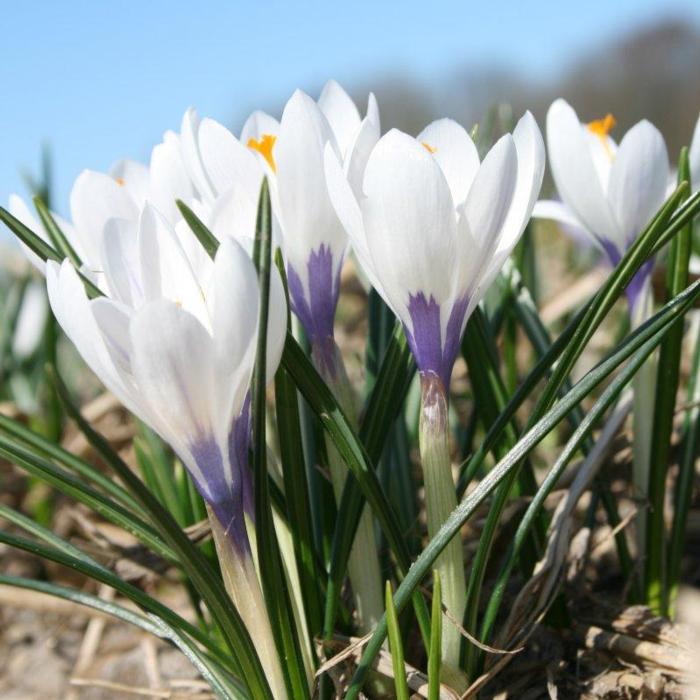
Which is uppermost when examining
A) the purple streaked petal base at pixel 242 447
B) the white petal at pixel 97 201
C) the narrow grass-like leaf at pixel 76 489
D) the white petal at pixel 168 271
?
the white petal at pixel 97 201

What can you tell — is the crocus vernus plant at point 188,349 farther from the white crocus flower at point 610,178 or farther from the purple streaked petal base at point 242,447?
the white crocus flower at point 610,178

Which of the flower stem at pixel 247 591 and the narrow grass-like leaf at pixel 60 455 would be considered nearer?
the flower stem at pixel 247 591

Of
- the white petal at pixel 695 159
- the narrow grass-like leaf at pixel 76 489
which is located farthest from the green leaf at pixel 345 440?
the white petal at pixel 695 159

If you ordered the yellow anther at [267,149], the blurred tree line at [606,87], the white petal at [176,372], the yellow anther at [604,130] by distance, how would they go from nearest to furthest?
the white petal at [176,372] → the yellow anther at [267,149] → the yellow anther at [604,130] → the blurred tree line at [606,87]

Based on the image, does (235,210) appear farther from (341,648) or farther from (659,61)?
(659,61)

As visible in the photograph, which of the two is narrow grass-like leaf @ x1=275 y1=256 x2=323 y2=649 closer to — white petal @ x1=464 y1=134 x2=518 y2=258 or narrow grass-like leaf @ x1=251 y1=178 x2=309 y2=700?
narrow grass-like leaf @ x1=251 y1=178 x2=309 y2=700

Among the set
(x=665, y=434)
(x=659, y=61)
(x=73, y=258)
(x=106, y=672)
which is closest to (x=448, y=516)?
(x=665, y=434)

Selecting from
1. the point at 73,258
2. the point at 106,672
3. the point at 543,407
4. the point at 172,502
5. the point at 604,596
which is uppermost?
the point at 73,258
